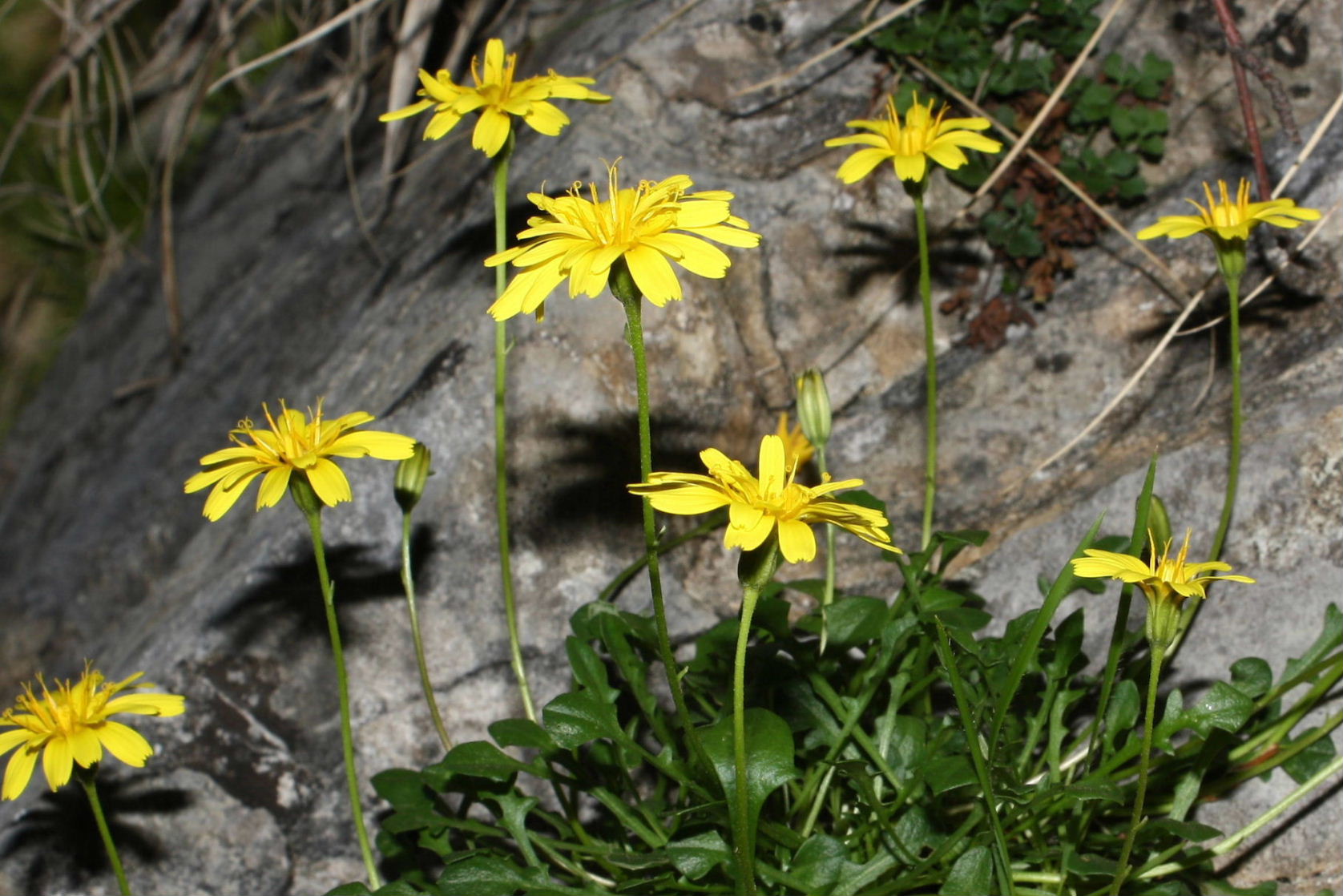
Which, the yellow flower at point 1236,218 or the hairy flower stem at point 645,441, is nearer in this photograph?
the hairy flower stem at point 645,441

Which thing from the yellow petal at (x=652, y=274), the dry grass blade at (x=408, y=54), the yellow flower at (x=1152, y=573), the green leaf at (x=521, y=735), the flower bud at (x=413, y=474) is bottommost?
the green leaf at (x=521, y=735)

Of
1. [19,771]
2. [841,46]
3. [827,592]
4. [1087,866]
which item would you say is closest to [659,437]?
[827,592]

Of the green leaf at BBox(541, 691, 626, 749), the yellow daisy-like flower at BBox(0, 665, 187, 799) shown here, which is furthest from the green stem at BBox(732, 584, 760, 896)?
the yellow daisy-like flower at BBox(0, 665, 187, 799)

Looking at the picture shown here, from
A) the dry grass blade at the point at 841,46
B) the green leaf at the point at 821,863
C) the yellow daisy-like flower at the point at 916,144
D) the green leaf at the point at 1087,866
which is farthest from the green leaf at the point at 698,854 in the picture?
the dry grass blade at the point at 841,46

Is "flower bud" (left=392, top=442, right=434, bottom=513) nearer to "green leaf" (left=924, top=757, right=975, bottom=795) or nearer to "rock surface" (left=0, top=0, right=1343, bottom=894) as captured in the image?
"rock surface" (left=0, top=0, right=1343, bottom=894)

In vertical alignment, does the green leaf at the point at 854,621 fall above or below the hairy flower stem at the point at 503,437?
below

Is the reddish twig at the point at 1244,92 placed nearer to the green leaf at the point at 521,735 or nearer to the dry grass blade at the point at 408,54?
the green leaf at the point at 521,735

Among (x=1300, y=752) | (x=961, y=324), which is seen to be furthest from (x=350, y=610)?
(x=1300, y=752)
